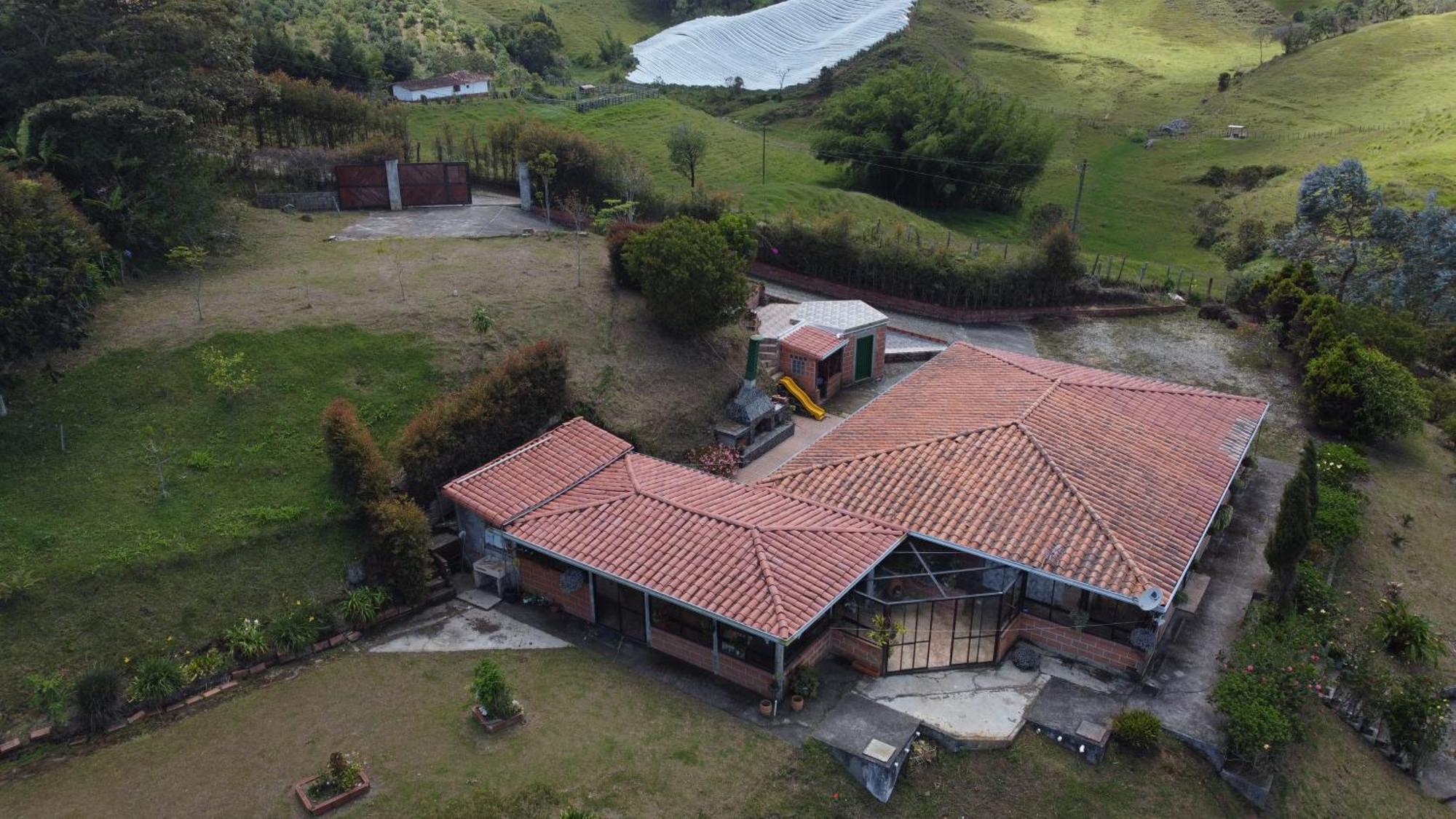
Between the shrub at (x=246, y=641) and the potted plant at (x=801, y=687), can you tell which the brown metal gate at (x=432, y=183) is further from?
the potted plant at (x=801, y=687)

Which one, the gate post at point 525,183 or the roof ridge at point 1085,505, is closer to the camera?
the roof ridge at point 1085,505

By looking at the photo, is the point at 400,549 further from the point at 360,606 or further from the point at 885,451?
the point at 885,451

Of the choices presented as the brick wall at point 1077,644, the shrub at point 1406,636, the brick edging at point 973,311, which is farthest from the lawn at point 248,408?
the shrub at point 1406,636

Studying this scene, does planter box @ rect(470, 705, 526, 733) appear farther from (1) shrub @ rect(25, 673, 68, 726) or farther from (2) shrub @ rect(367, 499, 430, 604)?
(1) shrub @ rect(25, 673, 68, 726)

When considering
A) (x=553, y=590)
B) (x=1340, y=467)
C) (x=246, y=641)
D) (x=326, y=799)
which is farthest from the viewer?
(x=1340, y=467)

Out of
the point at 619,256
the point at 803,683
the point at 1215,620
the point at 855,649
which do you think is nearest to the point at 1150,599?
the point at 1215,620

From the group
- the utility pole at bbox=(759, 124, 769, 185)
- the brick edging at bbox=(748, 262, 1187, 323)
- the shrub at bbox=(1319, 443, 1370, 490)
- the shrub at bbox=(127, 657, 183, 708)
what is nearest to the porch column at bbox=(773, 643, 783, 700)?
the shrub at bbox=(127, 657, 183, 708)

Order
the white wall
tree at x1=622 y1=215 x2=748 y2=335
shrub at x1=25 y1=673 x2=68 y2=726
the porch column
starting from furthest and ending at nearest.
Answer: the white wall
tree at x1=622 y1=215 x2=748 y2=335
the porch column
shrub at x1=25 y1=673 x2=68 y2=726
